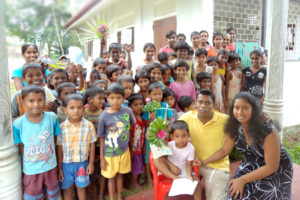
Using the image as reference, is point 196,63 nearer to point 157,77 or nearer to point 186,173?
point 157,77

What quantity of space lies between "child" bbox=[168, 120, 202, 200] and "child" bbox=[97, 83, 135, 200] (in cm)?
45

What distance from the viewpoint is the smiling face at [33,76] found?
8.48 ft

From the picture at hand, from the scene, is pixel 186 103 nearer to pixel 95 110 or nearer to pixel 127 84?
pixel 127 84

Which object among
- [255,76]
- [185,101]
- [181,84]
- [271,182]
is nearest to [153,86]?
Result: [185,101]

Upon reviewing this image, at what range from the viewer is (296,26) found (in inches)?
279

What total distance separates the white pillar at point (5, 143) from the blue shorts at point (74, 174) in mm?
395

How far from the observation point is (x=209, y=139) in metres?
2.44

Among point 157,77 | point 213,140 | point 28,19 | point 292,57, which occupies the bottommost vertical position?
point 213,140

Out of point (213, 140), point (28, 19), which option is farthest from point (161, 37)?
point (28, 19)

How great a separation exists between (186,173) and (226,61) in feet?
7.76

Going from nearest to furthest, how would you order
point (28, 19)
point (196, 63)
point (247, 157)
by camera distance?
point (247, 157) < point (196, 63) < point (28, 19)

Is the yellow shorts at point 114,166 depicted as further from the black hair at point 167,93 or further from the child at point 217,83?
the child at point 217,83

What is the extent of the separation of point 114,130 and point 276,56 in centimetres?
251

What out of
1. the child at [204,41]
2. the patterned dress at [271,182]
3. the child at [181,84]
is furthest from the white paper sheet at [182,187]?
the child at [204,41]
